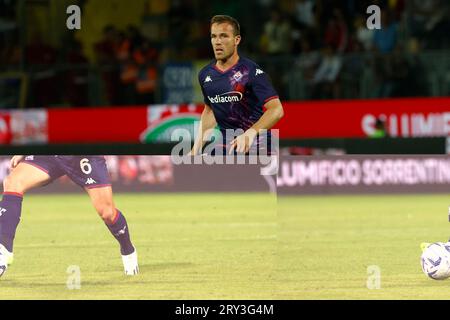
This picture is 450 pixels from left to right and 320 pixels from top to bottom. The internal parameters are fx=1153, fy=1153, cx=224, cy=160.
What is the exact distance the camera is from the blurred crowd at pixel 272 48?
1914 centimetres

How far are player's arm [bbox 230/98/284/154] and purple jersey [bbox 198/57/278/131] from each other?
0.10 m

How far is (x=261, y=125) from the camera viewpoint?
8906 millimetres

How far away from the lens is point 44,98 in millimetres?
20953

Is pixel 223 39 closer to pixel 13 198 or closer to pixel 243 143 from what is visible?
pixel 243 143

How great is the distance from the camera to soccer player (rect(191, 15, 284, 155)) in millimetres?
8938

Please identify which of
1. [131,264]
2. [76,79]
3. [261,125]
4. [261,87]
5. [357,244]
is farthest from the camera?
[76,79]

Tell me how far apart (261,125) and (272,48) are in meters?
11.4

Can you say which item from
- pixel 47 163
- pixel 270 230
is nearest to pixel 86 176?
pixel 47 163

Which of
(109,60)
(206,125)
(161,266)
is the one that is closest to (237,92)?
(206,125)

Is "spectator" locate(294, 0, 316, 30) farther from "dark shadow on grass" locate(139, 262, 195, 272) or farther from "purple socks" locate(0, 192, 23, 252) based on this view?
"purple socks" locate(0, 192, 23, 252)

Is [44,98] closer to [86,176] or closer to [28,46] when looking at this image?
[28,46]

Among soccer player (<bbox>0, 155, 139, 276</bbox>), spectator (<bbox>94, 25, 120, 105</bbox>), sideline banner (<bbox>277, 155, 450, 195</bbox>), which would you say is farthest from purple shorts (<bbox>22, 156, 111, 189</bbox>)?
spectator (<bbox>94, 25, 120, 105</bbox>)

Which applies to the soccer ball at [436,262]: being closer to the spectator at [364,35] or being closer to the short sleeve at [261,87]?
the short sleeve at [261,87]

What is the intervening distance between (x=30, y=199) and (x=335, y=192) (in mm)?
10548
